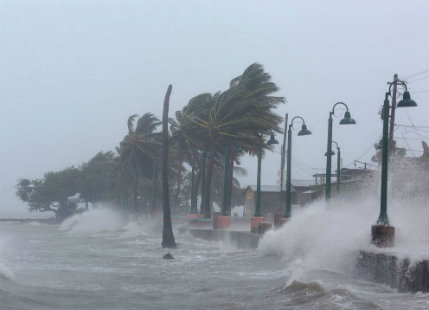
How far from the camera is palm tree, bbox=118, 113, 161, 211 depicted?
2367 inches

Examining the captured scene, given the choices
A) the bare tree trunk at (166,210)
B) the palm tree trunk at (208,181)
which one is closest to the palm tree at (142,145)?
the palm tree trunk at (208,181)

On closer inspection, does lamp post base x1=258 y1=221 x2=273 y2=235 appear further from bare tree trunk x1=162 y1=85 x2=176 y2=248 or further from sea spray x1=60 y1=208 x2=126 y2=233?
sea spray x1=60 y1=208 x2=126 y2=233

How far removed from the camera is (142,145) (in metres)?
60.3

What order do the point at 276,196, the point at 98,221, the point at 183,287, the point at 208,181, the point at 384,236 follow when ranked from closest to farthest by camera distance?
the point at 183,287
the point at 384,236
the point at 208,181
the point at 276,196
the point at 98,221

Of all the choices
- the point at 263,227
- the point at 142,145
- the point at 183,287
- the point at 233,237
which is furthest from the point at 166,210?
the point at 142,145

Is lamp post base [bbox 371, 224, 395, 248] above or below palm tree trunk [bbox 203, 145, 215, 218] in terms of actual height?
below

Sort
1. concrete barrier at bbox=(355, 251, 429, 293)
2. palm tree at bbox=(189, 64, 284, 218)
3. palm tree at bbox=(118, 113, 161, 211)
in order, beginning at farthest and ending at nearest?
palm tree at bbox=(118, 113, 161, 211), palm tree at bbox=(189, 64, 284, 218), concrete barrier at bbox=(355, 251, 429, 293)

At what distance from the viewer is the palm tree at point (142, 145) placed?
60125 millimetres

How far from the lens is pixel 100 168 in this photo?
92.8 metres

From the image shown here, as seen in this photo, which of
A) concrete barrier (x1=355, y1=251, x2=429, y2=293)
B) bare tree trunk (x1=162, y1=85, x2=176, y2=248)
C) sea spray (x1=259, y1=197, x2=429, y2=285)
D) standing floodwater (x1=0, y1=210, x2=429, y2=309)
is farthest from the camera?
bare tree trunk (x1=162, y1=85, x2=176, y2=248)

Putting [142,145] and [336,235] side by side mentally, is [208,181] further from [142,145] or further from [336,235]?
[336,235]

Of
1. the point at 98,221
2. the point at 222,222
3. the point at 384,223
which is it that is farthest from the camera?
the point at 98,221

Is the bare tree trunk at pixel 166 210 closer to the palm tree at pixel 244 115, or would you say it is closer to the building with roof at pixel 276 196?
the palm tree at pixel 244 115

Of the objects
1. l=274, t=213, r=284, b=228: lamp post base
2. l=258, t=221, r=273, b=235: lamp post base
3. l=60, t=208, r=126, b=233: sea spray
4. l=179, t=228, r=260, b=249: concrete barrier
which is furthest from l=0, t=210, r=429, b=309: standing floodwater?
l=60, t=208, r=126, b=233: sea spray
